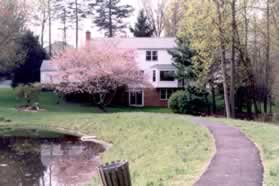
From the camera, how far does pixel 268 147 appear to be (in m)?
12.7

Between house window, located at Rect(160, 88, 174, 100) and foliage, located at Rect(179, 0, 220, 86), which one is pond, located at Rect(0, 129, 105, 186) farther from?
house window, located at Rect(160, 88, 174, 100)

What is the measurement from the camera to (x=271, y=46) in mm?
32469

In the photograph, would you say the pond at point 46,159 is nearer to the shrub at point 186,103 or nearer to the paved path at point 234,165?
the paved path at point 234,165

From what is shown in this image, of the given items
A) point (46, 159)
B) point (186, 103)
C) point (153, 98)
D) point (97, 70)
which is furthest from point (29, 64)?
point (46, 159)

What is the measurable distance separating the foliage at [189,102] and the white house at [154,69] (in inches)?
238

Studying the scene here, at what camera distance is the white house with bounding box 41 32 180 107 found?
136 feet

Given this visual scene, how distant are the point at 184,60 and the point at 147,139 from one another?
61.2 ft

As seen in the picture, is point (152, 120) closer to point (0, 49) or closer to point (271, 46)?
point (271, 46)

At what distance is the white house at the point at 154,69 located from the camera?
41.6m

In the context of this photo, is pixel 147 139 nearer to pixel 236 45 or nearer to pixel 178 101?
pixel 236 45

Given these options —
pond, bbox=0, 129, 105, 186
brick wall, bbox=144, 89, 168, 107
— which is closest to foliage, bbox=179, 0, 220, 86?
pond, bbox=0, 129, 105, 186

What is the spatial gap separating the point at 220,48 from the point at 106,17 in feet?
106

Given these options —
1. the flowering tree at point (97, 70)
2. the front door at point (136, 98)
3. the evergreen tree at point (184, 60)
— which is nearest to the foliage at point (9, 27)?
the flowering tree at point (97, 70)

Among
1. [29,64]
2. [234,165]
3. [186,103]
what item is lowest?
[234,165]
